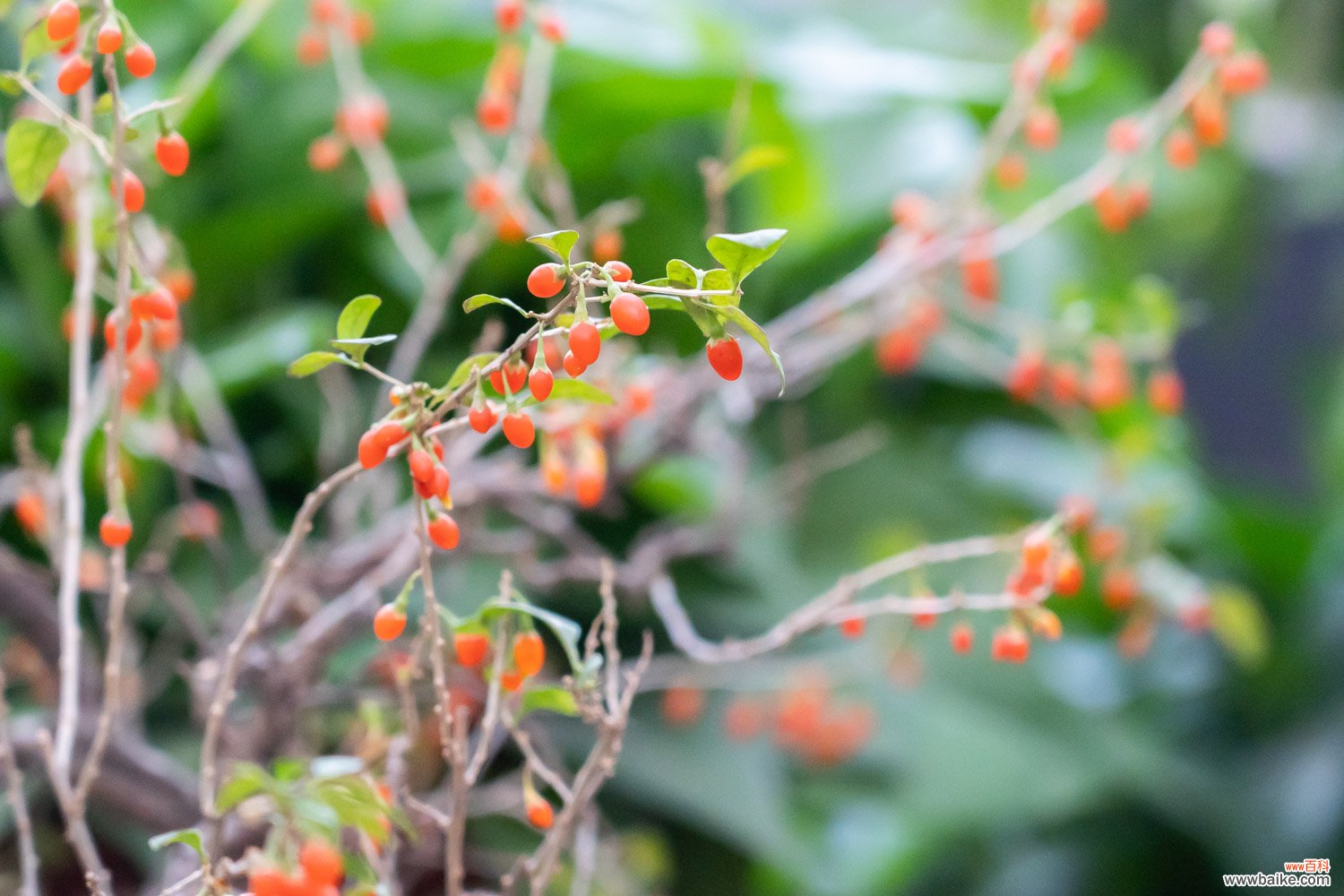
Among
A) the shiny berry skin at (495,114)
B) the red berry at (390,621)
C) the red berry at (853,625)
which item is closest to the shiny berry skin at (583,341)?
the red berry at (390,621)

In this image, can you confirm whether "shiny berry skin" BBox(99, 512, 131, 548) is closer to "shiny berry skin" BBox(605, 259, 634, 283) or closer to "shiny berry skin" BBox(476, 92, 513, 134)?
"shiny berry skin" BBox(605, 259, 634, 283)

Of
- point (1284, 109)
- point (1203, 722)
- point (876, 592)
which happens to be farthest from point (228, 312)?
point (1284, 109)

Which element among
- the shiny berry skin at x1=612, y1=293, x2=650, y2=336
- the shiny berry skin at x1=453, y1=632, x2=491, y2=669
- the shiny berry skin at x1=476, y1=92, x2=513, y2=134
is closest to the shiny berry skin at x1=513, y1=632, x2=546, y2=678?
the shiny berry skin at x1=453, y1=632, x2=491, y2=669

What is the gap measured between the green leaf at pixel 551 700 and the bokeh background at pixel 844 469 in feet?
1.10

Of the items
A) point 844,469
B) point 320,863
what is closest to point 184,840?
point 320,863

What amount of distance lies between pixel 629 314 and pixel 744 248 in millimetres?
27

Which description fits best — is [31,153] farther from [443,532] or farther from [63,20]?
[443,532]

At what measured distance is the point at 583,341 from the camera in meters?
0.24

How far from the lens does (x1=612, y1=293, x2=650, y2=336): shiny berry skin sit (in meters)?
0.23

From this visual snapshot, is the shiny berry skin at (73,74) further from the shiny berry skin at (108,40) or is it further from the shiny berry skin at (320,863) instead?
the shiny berry skin at (320,863)

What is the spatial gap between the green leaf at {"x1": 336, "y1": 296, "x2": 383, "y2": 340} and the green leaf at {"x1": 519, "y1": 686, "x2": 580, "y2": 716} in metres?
0.12

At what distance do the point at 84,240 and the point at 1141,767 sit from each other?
1034mm

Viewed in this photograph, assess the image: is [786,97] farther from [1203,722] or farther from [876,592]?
[1203,722]

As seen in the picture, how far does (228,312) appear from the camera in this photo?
95 cm
